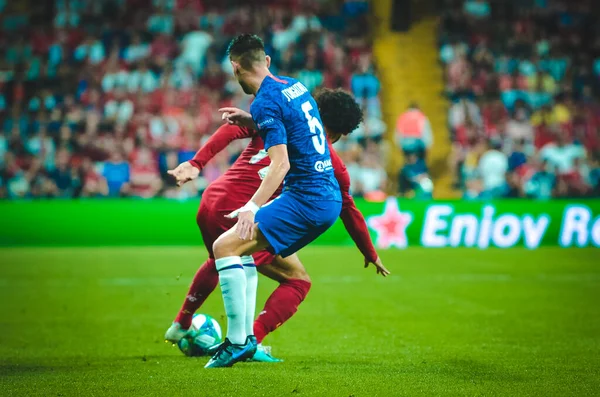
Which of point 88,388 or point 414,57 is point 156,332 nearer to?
point 88,388

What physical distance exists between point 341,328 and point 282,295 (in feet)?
6.30

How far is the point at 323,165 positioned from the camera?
625cm

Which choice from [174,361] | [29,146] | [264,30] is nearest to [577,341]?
[174,361]

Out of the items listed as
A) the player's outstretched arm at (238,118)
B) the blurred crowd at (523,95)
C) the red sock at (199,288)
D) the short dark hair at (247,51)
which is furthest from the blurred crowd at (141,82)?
the short dark hair at (247,51)

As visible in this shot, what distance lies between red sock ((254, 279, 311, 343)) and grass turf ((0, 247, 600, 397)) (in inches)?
12.3

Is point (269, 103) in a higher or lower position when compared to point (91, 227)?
higher

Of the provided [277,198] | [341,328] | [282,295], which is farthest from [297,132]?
[341,328]

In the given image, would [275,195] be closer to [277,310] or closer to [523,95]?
[277,310]

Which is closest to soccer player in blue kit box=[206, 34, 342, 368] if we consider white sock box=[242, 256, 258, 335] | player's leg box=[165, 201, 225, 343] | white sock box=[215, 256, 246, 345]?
white sock box=[215, 256, 246, 345]

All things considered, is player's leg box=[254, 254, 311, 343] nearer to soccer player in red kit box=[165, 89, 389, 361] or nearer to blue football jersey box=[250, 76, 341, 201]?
soccer player in red kit box=[165, 89, 389, 361]

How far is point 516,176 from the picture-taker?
21.1 m

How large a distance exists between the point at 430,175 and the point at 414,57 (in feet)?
9.36

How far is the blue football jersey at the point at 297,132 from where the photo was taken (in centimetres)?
594

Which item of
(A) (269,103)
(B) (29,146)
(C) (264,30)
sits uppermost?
(C) (264,30)
